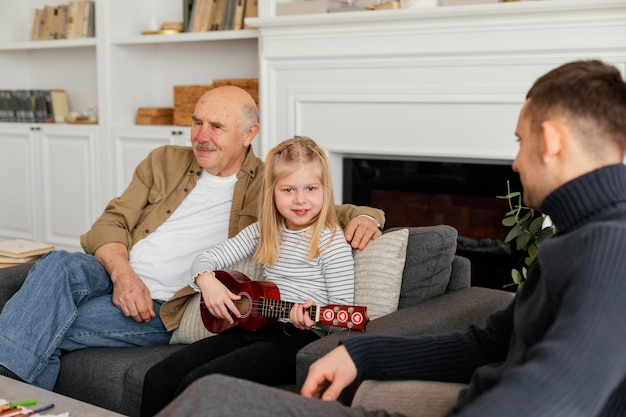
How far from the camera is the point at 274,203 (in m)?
2.34

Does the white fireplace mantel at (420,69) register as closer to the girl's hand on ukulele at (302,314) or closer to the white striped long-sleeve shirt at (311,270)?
the white striped long-sleeve shirt at (311,270)

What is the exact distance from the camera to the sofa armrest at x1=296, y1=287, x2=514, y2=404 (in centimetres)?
193

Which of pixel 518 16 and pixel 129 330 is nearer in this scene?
pixel 129 330

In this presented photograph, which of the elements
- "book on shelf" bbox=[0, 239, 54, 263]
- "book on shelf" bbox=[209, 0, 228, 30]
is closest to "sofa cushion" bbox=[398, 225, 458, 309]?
"book on shelf" bbox=[0, 239, 54, 263]

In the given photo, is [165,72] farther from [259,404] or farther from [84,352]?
[259,404]

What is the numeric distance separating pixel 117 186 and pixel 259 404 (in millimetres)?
3806

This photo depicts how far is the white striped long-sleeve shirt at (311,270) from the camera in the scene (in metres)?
2.23

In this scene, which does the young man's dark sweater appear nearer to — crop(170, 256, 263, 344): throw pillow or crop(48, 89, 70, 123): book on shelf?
crop(170, 256, 263, 344): throw pillow

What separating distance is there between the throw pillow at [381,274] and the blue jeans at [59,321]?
67cm

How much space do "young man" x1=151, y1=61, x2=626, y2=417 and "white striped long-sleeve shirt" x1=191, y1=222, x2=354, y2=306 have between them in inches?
24.1

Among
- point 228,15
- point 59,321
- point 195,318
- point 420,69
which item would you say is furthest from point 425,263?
point 228,15

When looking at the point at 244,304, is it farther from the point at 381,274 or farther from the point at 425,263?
the point at 425,263

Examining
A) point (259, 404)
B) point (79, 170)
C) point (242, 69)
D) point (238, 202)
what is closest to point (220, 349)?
point (238, 202)

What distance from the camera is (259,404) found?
4.35ft
